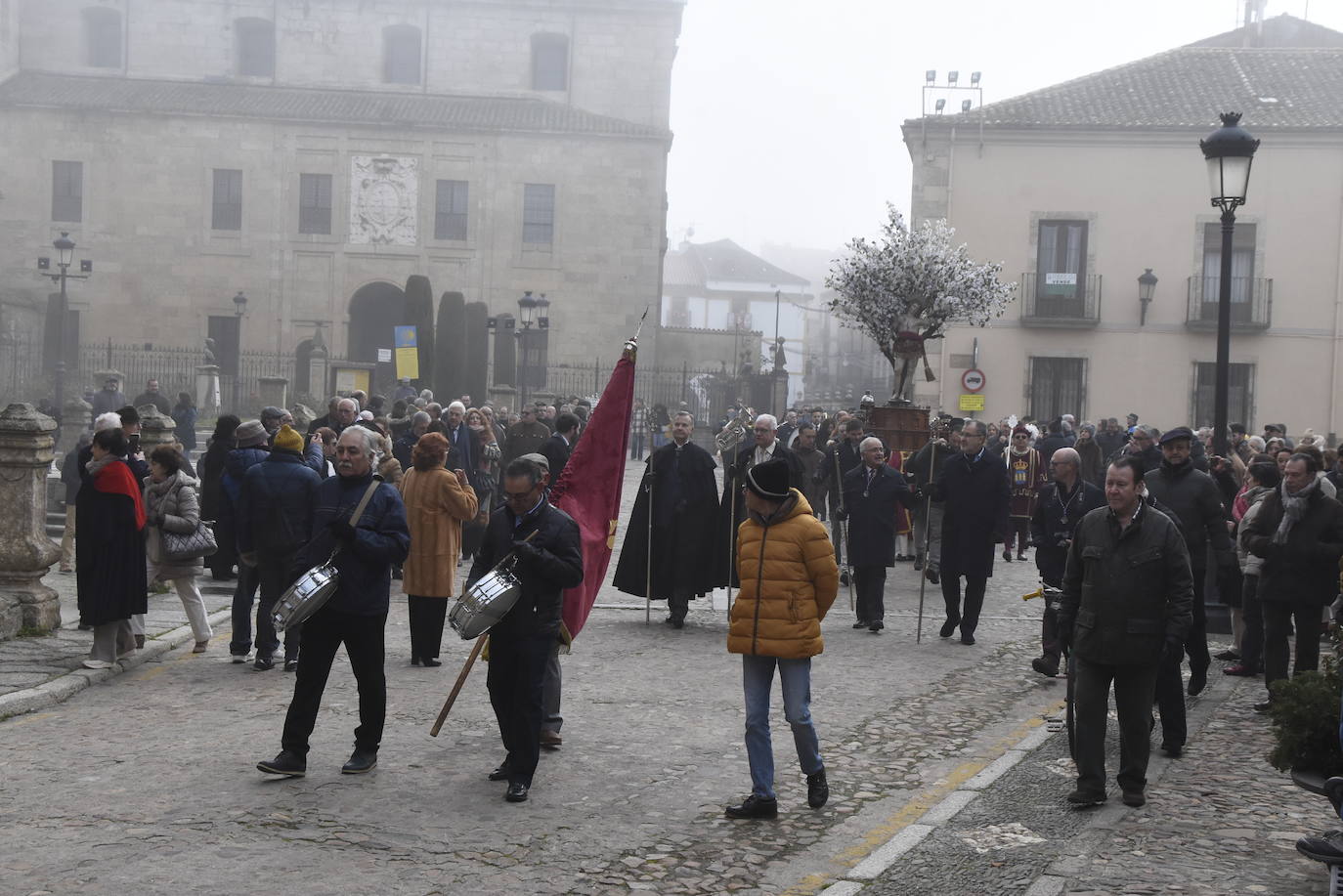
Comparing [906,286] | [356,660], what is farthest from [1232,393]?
[356,660]

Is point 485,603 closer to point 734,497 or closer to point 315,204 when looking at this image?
point 734,497

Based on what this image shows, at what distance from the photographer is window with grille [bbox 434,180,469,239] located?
46906mm

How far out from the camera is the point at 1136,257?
110ft

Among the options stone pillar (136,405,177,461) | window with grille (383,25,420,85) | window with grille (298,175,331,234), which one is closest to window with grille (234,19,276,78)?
window with grille (383,25,420,85)

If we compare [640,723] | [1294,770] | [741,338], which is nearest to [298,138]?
[741,338]

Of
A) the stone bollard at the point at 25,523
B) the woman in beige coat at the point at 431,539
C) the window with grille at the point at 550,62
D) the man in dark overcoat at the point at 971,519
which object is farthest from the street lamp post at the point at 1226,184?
the window with grille at the point at 550,62

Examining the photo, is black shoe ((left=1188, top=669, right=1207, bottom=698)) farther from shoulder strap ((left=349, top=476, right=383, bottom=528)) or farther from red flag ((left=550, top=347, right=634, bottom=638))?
shoulder strap ((left=349, top=476, right=383, bottom=528))

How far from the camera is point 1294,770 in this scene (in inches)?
239

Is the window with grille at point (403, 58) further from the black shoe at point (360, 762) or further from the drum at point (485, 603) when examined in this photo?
the drum at point (485, 603)

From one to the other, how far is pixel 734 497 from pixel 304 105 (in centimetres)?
3836

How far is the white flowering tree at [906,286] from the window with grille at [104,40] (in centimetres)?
3697

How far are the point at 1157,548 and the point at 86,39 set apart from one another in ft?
162

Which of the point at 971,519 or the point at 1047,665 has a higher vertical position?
the point at 971,519

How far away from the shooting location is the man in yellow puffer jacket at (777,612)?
6.64 meters
